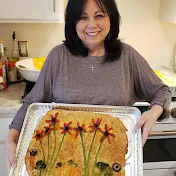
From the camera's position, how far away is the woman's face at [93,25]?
0.98 m

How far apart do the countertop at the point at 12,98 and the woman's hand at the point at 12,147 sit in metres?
0.50

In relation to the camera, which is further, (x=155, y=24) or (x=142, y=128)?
(x=155, y=24)

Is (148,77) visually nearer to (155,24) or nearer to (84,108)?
(84,108)

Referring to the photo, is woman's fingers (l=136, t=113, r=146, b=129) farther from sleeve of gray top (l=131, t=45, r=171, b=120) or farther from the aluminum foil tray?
sleeve of gray top (l=131, t=45, r=171, b=120)

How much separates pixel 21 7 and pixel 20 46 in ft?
1.34

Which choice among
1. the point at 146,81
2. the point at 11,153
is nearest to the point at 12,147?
the point at 11,153

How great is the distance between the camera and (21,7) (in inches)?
60.1

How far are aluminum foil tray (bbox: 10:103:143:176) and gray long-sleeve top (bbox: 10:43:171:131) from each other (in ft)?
0.11

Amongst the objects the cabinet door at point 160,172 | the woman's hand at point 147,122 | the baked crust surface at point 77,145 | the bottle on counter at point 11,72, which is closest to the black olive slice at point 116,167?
the baked crust surface at point 77,145

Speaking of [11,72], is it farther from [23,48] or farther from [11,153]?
[11,153]

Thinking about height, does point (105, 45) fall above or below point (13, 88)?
above

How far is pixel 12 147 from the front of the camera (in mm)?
893

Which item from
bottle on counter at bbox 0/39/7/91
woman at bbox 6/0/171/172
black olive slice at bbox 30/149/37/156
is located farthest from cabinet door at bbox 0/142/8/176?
black olive slice at bbox 30/149/37/156

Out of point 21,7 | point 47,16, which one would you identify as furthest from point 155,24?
point 21,7
